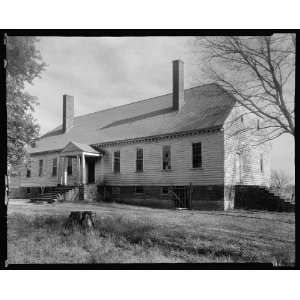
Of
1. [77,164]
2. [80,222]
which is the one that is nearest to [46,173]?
[77,164]

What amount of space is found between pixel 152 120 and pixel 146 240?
380 inches

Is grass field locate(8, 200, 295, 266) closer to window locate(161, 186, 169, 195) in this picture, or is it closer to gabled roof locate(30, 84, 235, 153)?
window locate(161, 186, 169, 195)

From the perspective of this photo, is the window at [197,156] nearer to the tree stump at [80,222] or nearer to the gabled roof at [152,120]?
the gabled roof at [152,120]

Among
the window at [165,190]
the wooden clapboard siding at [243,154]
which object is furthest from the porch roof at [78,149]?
the wooden clapboard siding at [243,154]

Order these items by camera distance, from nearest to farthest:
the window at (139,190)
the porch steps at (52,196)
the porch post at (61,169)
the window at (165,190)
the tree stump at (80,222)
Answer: the tree stump at (80,222) < the porch steps at (52,196) < the window at (165,190) < the window at (139,190) < the porch post at (61,169)

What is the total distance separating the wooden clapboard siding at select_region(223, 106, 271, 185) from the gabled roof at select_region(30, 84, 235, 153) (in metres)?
0.67

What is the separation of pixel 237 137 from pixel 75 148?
888cm

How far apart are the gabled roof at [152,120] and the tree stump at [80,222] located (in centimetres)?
621

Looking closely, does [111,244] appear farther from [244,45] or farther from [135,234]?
[244,45]

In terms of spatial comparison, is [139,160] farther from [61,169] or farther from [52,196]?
[61,169]

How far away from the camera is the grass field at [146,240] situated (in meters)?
8.81

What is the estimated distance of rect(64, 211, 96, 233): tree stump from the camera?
35.1ft

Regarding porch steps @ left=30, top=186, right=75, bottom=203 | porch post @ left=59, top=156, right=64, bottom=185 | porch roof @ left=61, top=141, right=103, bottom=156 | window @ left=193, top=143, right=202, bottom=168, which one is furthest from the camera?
porch post @ left=59, top=156, right=64, bottom=185

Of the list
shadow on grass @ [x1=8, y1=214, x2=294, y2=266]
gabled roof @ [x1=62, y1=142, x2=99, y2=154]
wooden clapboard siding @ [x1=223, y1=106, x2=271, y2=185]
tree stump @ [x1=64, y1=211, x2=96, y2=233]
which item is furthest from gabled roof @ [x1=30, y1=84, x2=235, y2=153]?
shadow on grass @ [x1=8, y1=214, x2=294, y2=266]
